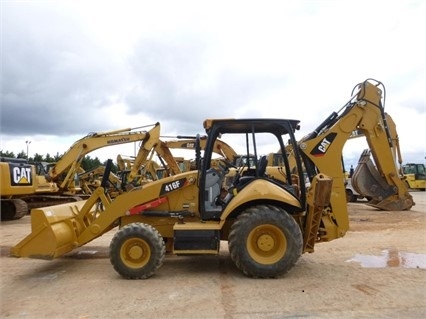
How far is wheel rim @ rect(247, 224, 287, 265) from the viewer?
6.48 metres

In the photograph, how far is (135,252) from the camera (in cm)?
655

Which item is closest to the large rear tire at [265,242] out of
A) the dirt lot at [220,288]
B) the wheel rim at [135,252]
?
the dirt lot at [220,288]

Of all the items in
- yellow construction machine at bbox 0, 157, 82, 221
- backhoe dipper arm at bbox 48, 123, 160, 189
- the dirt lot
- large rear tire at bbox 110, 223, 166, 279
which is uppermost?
backhoe dipper arm at bbox 48, 123, 160, 189

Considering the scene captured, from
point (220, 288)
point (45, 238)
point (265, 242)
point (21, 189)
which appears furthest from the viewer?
point (21, 189)

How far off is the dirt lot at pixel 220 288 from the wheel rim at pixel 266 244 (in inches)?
13.3

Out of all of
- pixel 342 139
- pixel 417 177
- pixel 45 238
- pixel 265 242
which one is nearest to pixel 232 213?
pixel 265 242

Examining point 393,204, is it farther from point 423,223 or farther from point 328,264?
point 328,264

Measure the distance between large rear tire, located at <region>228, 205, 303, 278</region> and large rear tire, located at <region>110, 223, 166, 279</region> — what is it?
1.10 meters

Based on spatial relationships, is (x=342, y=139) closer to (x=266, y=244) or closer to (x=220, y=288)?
(x=266, y=244)

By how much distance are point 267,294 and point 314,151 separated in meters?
2.61

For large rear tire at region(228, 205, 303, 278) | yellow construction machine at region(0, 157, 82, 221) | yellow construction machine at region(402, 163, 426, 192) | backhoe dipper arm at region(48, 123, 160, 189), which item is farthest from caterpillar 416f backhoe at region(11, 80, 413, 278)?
yellow construction machine at region(402, 163, 426, 192)

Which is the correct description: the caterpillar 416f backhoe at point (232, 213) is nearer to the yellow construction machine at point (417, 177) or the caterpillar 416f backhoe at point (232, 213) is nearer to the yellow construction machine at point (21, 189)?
the yellow construction machine at point (21, 189)

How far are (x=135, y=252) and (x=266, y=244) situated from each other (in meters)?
1.94

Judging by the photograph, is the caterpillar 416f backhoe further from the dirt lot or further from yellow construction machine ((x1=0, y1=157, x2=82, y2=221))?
yellow construction machine ((x1=0, y1=157, x2=82, y2=221))
